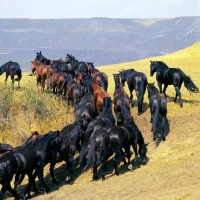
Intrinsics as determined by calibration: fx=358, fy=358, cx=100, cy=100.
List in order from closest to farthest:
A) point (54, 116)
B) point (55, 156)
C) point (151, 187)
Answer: point (151, 187) → point (55, 156) → point (54, 116)

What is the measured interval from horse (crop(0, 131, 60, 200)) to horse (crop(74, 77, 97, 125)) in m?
2.19

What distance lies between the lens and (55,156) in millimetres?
10258

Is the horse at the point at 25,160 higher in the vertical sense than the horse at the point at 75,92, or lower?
lower

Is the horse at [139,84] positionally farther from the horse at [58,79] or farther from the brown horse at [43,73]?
the brown horse at [43,73]

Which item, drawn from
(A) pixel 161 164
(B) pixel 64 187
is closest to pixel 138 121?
(A) pixel 161 164

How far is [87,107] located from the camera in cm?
1283

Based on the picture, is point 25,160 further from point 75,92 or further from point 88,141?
point 75,92

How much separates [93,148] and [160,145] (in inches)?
120

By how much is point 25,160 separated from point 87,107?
162 inches

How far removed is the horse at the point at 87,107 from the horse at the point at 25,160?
7.18 feet

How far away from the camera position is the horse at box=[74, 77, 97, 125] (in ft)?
41.0

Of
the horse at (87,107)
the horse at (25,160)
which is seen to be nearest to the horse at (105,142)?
the horse at (25,160)

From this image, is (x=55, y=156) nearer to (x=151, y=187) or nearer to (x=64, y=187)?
(x=64, y=187)

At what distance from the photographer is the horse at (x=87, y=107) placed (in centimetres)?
1250
